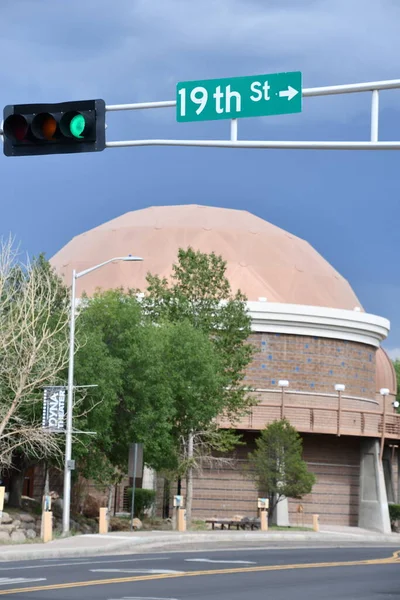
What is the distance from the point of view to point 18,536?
116 feet

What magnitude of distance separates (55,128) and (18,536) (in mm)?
21777

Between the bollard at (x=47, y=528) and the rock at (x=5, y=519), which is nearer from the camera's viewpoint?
the bollard at (x=47, y=528)

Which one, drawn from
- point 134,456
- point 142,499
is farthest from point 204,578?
point 142,499

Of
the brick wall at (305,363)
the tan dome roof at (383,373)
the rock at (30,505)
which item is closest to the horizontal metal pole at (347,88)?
the rock at (30,505)

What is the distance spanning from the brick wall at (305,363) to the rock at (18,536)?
2726 centimetres

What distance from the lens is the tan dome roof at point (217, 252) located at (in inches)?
2618

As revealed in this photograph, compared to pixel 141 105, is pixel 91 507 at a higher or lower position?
lower

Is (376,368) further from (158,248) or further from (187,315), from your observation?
(187,315)

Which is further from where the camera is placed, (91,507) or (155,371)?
(91,507)

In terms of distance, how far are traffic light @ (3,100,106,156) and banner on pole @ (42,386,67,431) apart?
19.9 meters

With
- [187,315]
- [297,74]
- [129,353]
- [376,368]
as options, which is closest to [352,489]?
[376,368]

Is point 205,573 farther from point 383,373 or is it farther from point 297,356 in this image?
point 383,373

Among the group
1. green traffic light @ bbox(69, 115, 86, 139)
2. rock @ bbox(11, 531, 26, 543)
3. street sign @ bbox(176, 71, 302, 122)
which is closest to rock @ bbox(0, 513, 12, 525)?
rock @ bbox(11, 531, 26, 543)

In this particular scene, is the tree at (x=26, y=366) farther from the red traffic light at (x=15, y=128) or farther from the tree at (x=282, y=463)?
the red traffic light at (x=15, y=128)
